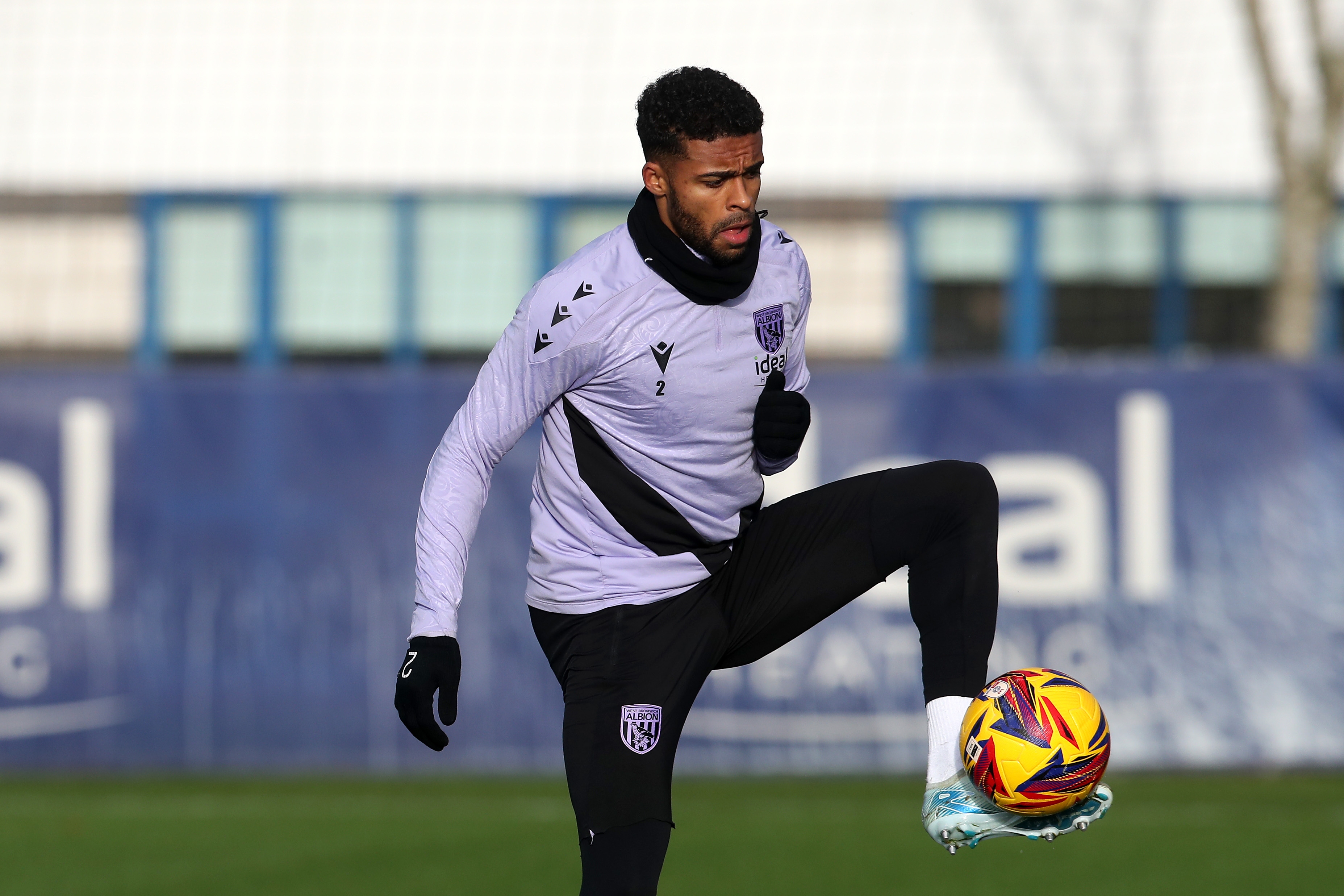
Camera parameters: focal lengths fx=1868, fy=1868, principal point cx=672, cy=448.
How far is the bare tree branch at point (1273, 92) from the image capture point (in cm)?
1431

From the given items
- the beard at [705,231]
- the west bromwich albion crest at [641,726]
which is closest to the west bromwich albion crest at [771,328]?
the beard at [705,231]

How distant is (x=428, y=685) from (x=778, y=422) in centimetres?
117

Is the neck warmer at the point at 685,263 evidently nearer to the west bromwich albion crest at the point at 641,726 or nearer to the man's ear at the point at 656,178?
the man's ear at the point at 656,178

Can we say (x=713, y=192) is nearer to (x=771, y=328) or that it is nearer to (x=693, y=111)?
(x=693, y=111)

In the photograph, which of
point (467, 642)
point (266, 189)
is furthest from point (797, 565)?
point (266, 189)

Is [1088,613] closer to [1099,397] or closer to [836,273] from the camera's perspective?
[1099,397]

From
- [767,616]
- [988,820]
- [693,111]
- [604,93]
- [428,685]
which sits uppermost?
[604,93]

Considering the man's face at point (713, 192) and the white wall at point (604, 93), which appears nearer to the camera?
the man's face at point (713, 192)

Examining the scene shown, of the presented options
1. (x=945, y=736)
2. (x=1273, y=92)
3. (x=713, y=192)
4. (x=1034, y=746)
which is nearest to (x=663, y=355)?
(x=713, y=192)

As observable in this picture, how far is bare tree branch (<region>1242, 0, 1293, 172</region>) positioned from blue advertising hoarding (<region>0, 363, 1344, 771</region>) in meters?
4.38

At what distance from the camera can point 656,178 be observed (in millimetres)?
4832

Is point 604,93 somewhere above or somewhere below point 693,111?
above

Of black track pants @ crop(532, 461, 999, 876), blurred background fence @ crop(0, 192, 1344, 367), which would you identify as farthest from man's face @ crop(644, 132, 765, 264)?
blurred background fence @ crop(0, 192, 1344, 367)

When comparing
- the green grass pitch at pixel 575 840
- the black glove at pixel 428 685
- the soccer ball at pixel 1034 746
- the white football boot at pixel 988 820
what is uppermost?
the black glove at pixel 428 685
